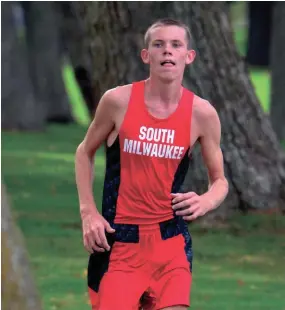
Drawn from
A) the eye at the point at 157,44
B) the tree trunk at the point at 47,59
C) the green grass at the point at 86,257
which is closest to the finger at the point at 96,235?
the eye at the point at 157,44

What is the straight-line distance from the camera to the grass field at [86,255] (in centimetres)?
905

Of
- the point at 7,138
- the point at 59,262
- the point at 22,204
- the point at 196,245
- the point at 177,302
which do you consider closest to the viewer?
the point at 177,302

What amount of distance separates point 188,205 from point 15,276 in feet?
2.81

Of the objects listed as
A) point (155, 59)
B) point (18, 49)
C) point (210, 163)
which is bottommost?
point (18, 49)

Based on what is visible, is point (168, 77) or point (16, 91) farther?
point (16, 91)

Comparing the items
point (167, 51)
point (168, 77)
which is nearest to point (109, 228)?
point (168, 77)

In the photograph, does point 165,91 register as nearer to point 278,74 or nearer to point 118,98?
point 118,98

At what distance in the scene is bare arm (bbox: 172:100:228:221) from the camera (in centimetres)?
538

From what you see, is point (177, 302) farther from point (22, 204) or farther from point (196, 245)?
point (22, 204)

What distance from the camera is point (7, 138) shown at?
23.2 m

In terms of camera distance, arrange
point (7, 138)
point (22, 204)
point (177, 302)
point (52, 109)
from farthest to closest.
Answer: point (52, 109) < point (7, 138) < point (22, 204) < point (177, 302)

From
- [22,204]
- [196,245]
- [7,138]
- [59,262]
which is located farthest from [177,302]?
[7,138]

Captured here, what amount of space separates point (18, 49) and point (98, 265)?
761 inches

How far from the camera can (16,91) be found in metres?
24.8
